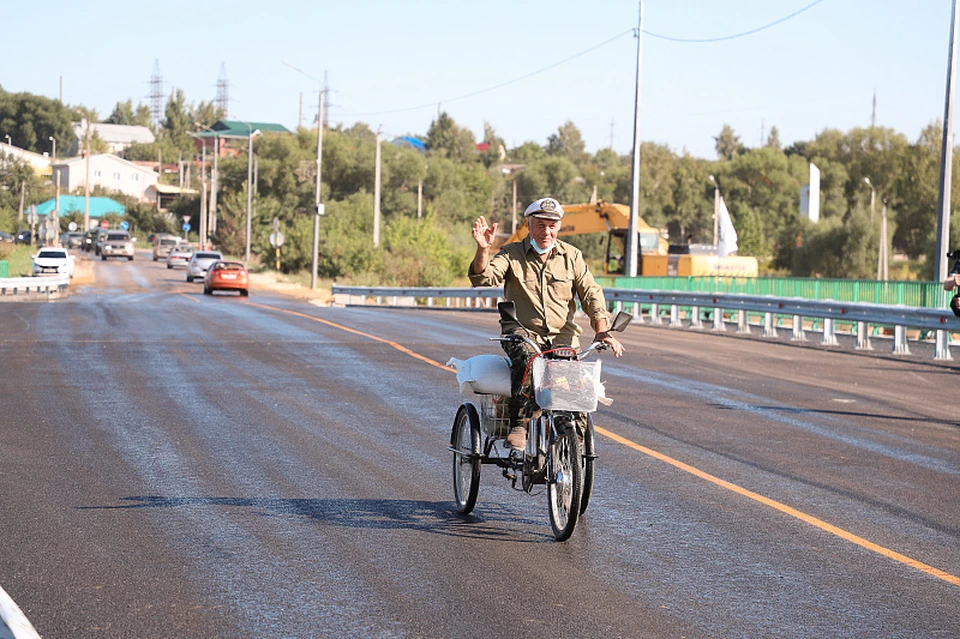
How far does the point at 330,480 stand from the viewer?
368 inches

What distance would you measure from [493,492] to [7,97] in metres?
194

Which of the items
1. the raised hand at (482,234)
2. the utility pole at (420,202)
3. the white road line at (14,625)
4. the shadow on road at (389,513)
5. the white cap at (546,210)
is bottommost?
the shadow on road at (389,513)

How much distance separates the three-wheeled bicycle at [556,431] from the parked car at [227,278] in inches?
1603

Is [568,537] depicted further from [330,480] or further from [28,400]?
[28,400]

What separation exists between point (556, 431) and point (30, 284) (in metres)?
38.2

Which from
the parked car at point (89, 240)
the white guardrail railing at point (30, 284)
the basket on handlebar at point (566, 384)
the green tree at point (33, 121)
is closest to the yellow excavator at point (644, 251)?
the white guardrail railing at point (30, 284)

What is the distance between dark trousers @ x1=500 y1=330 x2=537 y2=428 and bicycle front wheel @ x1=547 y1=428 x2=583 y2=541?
0.31 metres

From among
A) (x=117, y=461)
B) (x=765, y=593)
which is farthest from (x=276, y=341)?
(x=765, y=593)

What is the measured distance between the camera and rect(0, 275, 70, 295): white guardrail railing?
1626 inches

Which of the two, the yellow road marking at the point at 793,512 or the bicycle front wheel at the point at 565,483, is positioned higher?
the bicycle front wheel at the point at 565,483

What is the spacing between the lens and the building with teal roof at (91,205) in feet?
436

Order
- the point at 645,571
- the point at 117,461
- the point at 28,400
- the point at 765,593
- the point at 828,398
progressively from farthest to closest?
the point at 828,398 < the point at 28,400 < the point at 117,461 < the point at 645,571 < the point at 765,593

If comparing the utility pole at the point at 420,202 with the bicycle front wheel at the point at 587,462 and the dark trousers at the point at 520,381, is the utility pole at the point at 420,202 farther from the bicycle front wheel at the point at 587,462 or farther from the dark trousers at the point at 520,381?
the bicycle front wheel at the point at 587,462

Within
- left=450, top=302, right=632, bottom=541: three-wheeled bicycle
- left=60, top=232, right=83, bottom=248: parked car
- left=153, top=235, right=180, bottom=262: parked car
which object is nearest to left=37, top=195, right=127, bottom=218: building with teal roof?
left=60, top=232, right=83, bottom=248: parked car
